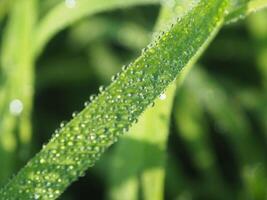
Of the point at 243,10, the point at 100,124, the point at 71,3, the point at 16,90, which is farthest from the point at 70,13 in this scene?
the point at 100,124

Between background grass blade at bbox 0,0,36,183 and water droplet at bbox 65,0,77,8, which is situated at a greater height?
water droplet at bbox 65,0,77,8

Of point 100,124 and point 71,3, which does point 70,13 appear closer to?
point 71,3

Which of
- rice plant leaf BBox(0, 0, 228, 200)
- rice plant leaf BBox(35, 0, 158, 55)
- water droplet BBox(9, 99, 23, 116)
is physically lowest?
rice plant leaf BBox(0, 0, 228, 200)

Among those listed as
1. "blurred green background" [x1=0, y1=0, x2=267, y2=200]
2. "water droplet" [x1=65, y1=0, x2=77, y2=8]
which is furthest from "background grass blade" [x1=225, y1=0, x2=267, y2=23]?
"water droplet" [x1=65, y1=0, x2=77, y2=8]

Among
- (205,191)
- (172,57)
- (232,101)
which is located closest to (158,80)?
(172,57)

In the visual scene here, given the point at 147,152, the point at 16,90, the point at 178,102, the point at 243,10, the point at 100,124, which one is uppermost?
the point at 178,102

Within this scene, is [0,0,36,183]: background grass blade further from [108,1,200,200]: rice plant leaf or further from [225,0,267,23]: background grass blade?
[225,0,267,23]: background grass blade

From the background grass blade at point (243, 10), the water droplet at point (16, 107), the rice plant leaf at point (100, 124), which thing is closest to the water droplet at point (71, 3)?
the water droplet at point (16, 107)
